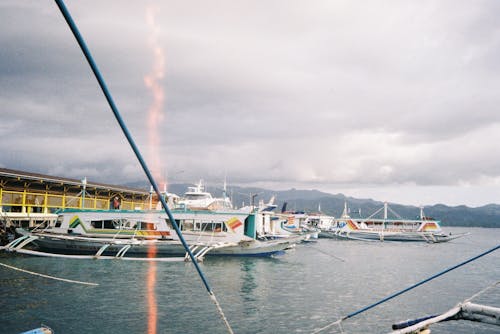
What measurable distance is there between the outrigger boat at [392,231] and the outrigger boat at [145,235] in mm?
35840

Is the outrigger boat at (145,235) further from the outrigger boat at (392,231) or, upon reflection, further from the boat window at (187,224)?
the outrigger boat at (392,231)

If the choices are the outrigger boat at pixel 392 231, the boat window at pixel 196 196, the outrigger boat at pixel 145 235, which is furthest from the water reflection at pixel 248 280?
the outrigger boat at pixel 392 231

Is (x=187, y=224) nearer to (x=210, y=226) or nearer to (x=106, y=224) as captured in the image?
(x=210, y=226)

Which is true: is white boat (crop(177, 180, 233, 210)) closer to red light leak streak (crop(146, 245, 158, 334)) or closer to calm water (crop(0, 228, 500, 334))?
calm water (crop(0, 228, 500, 334))

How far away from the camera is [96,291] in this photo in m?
16.7

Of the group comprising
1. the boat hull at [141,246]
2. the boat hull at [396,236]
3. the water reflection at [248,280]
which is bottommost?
the boat hull at [396,236]

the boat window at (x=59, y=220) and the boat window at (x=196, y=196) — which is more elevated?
the boat window at (x=196, y=196)

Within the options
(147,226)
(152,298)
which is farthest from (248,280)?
(147,226)

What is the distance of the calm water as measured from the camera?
41.2 ft

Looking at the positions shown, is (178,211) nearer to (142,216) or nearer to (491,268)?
(142,216)

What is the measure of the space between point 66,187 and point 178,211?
2063cm

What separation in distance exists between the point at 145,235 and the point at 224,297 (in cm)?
1533

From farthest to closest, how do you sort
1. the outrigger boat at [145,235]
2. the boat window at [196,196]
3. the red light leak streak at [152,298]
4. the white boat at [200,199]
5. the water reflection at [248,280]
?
the boat window at [196,196], the white boat at [200,199], the outrigger boat at [145,235], the water reflection at [248,280], the red light leak streak at [152,298]

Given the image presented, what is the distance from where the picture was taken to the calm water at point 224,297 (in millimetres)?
12570
